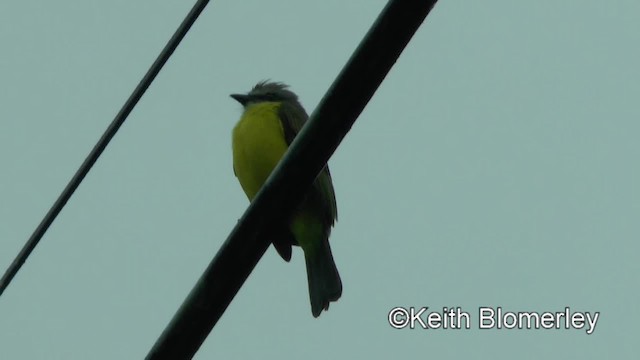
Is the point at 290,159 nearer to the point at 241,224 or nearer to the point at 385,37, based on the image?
the point at 241,224

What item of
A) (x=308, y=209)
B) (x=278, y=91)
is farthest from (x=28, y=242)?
(x=278, y=91)

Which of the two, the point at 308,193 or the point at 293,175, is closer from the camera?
the point at 293,175

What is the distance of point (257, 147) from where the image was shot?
6297 mm

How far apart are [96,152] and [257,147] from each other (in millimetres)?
3378

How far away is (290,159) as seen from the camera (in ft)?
9.09

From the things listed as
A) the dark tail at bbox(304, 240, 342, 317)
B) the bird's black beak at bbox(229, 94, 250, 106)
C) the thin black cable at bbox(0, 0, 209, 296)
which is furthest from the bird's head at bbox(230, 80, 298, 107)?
the thin black cable at bbox(0, 0, 209, 296)

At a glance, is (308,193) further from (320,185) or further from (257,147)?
(257,147)

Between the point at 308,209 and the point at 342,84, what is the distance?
10.3 ft

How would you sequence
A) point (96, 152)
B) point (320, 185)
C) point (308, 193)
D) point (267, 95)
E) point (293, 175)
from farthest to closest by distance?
point (267, 95) → point (320, 185) → point (308, 193) → point (96, 152) → point (293, 175)

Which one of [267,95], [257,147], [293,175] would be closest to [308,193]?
[257,147]

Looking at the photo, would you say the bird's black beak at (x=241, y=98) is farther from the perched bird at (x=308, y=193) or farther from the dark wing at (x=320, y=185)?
the dark wing at (x=320, y=185)

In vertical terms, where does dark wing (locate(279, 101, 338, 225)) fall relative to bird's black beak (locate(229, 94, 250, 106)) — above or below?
below

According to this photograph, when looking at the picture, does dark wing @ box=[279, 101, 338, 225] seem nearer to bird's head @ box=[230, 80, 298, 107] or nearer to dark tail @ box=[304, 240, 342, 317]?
dark tail @ box=[304, 240, 342, 317]

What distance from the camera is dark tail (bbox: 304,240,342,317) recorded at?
5.48 m
